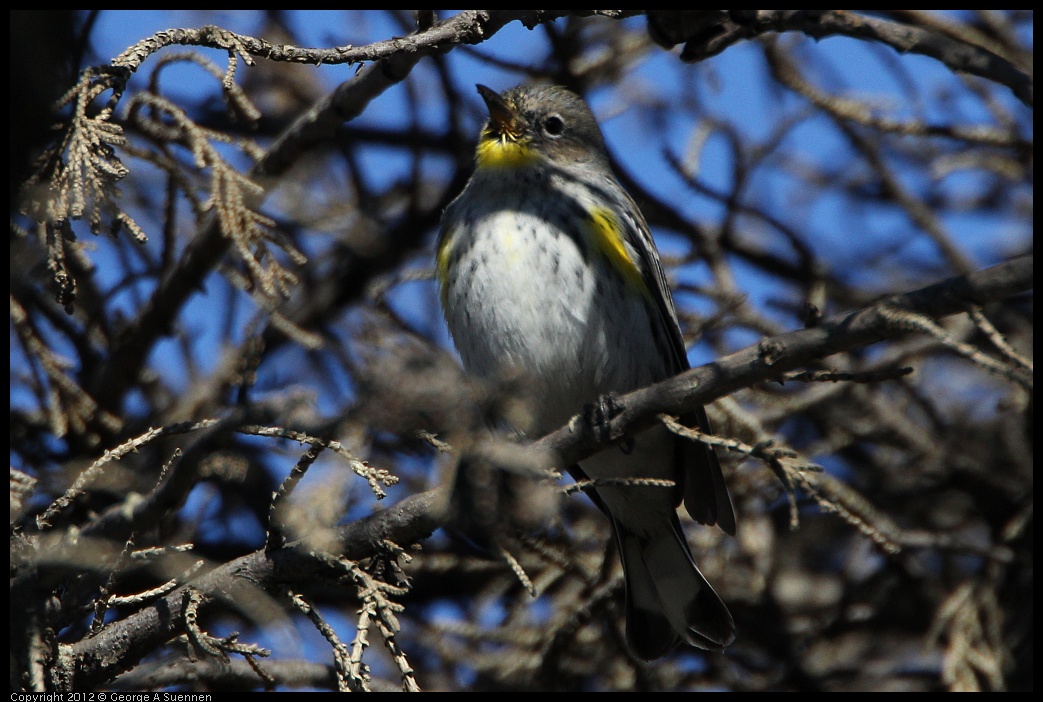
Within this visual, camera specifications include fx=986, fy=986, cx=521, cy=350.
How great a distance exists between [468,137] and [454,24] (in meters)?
1.95

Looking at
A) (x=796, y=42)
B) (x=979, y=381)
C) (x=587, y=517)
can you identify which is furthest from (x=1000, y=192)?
(x=587, y=517)

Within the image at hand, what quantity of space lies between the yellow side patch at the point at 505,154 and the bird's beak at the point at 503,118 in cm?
4

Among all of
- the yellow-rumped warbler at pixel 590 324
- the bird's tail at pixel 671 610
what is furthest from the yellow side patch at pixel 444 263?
the bird's tail at pixel 671 610

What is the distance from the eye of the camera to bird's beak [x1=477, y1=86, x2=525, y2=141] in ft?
14.4

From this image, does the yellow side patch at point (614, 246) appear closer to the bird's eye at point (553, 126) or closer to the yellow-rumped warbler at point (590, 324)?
the yellow-rumped warbler at point (590, 324)

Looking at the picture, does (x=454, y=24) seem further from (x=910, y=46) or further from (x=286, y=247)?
(x=910, y=46)

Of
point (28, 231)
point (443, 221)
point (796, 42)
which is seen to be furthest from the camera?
point (796, 42)

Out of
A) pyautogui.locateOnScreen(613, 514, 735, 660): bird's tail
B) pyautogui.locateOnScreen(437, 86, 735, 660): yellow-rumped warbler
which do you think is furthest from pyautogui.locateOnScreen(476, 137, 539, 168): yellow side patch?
pyautogui.locateOnScreen(613, 514, 735, 660): bird's tail

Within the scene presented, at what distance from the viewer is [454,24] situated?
9.96 ft

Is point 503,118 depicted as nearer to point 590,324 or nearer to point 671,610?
point 590,324

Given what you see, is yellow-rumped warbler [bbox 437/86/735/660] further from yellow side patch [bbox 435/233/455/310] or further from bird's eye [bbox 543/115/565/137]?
bird's eye [bbox 543/115/565/137]

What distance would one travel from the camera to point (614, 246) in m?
3.98

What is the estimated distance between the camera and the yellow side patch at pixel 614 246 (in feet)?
13.0

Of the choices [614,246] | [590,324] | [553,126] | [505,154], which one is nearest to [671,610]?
[590,324]
